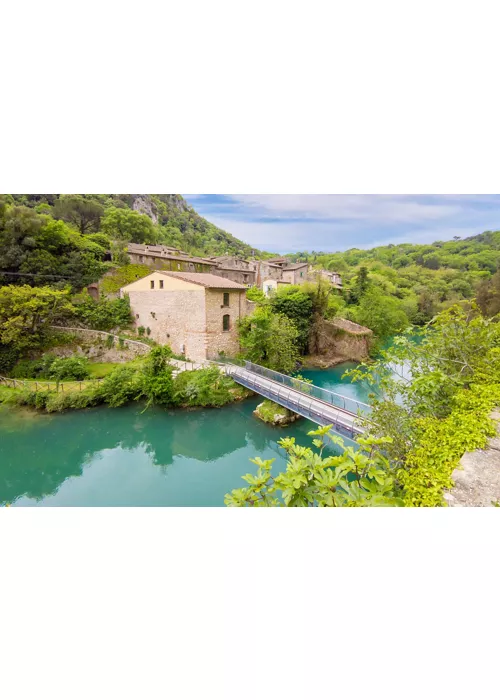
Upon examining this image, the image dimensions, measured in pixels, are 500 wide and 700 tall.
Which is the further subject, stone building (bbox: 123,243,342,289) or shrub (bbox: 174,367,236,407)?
stone building (bbox: 123,243,342,289)

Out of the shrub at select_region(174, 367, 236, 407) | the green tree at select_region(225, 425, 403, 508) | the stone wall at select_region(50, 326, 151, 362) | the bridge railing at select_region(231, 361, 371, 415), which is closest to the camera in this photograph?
the green tree at select_region(225, 425, 403, 508)

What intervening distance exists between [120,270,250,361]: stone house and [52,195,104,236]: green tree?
3647 mm

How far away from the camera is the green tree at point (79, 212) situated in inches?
351

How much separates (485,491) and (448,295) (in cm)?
909

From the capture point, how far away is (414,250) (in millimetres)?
8914

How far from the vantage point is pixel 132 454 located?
198 inches

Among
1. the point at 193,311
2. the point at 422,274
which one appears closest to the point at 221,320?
the point at 193,311

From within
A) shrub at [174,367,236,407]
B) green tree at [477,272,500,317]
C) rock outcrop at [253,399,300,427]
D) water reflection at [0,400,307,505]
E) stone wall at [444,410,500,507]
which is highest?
green tree at [477,272,500,317]

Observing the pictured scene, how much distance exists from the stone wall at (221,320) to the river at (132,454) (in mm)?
1980

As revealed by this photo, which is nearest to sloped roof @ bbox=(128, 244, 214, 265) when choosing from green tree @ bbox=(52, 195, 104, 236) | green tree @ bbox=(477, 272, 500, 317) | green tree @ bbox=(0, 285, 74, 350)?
green tree @ bbox=(52, 195, 104, 236)

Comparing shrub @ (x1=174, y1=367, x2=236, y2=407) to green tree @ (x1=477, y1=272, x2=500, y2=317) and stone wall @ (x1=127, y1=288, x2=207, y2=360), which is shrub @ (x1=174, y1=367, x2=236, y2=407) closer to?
stone wall @ (x1=127, y1=288, x2=207, y2=360)

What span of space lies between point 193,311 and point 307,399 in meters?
4.50

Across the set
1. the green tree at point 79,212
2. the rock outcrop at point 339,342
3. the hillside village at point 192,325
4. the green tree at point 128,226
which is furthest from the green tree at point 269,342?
the green tree at point 79,212

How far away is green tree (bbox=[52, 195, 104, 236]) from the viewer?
8906mm
